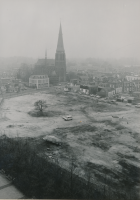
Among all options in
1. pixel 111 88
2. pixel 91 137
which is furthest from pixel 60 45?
pixel 91 137

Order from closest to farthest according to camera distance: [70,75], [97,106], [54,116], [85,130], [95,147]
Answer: [95,147], [85,130], [54,116], [97,106], [70,75]

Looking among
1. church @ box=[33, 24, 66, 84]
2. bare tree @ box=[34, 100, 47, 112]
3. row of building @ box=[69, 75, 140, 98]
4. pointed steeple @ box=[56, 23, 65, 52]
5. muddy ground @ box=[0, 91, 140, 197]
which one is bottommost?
muddy ground @ box=[0, 91, 140, 197]

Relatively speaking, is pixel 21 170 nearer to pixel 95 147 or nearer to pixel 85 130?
pixel 95 147

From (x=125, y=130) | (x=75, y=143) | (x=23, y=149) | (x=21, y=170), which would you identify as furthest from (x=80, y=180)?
(x=125, y=130)

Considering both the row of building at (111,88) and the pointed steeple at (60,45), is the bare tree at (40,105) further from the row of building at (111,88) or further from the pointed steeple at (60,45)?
the pointed steeple at (60,45)

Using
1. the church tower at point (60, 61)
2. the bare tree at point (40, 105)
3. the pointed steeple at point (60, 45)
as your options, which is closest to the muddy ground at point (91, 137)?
the bare tree at point (40, 105)

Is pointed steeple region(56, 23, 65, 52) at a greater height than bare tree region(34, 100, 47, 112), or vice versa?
pointed steeple region(56, 23, 65, 52)

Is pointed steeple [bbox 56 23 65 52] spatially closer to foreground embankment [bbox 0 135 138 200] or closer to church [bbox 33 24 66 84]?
church [bbox 33 24 66 84]

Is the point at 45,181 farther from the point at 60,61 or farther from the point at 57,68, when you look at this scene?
the point at 60,61

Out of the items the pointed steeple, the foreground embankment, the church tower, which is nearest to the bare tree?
the foreground embankment
